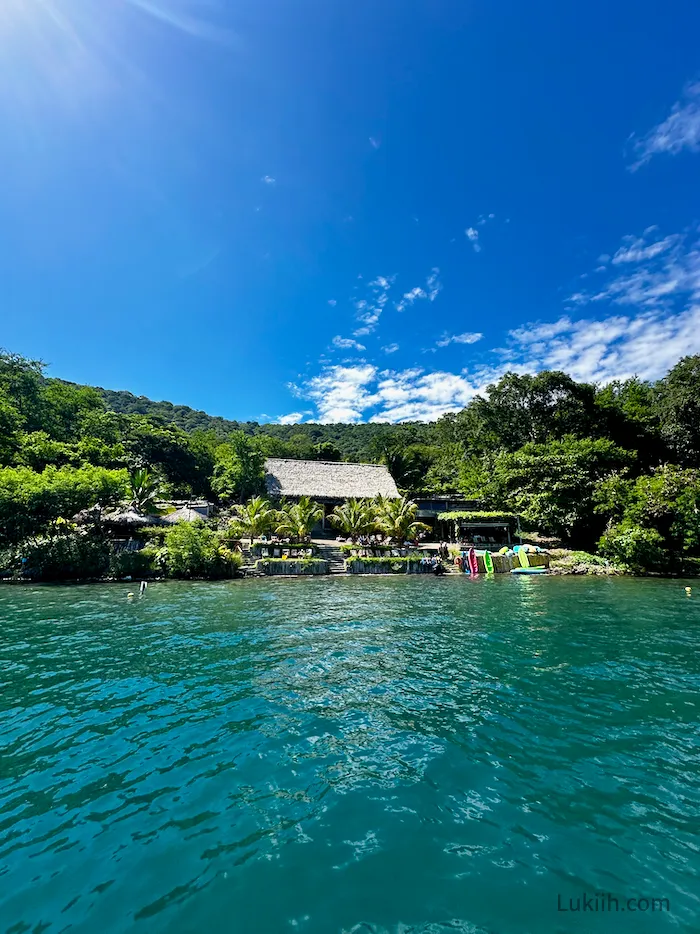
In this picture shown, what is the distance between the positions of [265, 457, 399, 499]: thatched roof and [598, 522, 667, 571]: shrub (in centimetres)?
1750

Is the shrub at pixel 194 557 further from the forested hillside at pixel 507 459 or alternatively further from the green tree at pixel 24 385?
the green tree at pixel 24 385

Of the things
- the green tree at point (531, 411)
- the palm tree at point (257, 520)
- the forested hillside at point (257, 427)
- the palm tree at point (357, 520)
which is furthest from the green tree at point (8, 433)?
the forested hillside at point (257, 427)

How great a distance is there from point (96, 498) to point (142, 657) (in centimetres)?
1706

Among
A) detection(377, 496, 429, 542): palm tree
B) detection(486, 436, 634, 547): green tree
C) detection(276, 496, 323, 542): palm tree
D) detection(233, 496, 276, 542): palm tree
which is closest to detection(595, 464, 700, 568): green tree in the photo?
detection(486, 436, 634, 547): green tree

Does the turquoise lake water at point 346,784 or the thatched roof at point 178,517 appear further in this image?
the thatched roof at point 178,517

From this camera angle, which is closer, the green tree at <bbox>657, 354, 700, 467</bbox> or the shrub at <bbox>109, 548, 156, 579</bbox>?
the shrub at <bbox>109, 548, 156, 579</bbox>

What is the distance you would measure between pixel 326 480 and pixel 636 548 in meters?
24.1

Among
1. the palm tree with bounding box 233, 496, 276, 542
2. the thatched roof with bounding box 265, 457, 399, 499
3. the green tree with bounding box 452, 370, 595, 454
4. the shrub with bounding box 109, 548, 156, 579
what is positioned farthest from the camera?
the green tree with bounding box 452, 370, 595, 454

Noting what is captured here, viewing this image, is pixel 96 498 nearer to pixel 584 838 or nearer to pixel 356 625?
pixel 356 625

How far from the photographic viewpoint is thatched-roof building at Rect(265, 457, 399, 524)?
37469 mm

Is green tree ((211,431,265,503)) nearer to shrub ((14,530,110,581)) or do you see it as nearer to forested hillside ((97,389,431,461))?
shrub ((14,530,110,581))

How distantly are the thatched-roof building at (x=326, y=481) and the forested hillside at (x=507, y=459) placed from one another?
2130 millimetres

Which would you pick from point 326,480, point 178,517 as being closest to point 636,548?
point 326,480

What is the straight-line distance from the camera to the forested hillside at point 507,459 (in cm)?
2550
